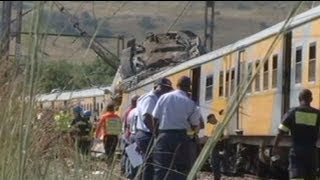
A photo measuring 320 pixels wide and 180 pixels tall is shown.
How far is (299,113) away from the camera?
1009cm

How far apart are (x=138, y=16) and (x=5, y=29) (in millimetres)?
1744

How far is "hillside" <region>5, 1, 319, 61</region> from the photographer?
9.62 ft

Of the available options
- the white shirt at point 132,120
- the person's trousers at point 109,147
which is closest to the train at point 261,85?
the white shirt at point 132,120

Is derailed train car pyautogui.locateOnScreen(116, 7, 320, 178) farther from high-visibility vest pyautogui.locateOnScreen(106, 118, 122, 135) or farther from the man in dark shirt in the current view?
the man in dark shirt

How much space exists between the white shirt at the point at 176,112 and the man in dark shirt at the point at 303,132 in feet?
3.83

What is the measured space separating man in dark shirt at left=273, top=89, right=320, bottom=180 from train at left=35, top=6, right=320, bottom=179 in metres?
0.90

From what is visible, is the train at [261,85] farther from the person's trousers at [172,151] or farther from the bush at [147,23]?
the bush at [147,23]

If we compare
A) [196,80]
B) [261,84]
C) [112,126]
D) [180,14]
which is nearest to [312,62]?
[261,84]

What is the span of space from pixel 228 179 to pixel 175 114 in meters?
7.90

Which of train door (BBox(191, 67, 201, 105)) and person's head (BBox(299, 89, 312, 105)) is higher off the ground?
train door (BBox(191, 67, 201, 105))

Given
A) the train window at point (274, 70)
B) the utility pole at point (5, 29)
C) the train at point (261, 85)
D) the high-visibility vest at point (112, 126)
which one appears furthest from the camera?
the train window at point (274, 70)

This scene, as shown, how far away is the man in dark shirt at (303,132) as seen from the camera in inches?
397

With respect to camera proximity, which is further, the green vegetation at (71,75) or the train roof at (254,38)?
the train roof at (254,38)

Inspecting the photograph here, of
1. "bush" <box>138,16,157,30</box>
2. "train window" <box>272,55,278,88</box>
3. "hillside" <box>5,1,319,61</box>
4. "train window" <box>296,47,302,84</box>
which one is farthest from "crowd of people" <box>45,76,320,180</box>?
"train window" <box>272,55,278,88</box>
